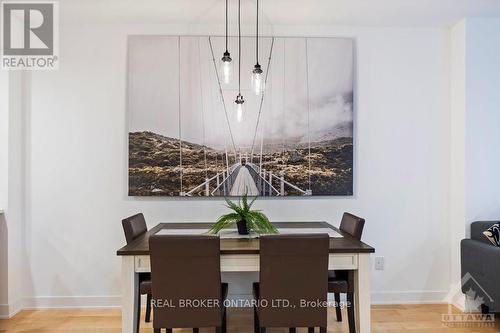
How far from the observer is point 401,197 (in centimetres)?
321

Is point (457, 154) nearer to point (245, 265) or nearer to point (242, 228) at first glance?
point (242, 228)

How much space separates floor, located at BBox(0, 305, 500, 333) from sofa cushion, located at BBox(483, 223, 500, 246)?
69cm

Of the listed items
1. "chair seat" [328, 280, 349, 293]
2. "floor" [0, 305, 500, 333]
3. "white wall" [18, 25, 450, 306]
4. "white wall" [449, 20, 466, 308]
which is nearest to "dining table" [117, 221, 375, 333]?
"chair seat" [328, 280, 349, 293]

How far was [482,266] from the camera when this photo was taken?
8.61 feet

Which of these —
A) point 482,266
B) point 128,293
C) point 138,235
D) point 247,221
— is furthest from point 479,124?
point 128,293

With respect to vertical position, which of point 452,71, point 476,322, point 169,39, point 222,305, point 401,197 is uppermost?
point 169,39

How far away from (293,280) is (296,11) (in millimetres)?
2200

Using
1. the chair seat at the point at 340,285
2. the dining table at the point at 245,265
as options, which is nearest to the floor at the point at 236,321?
the chair seat at the point at 340,285

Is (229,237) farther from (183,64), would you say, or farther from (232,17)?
(232,17)

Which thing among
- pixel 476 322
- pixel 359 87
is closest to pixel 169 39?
pixel 359 87

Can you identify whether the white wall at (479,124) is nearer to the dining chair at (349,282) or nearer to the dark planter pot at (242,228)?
the dining chair at (349,282)

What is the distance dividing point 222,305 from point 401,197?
1994 mm

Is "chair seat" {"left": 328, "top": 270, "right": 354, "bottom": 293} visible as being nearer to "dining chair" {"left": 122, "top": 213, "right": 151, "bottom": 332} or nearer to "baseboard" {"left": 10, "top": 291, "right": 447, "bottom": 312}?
"baseboard" {"left": 10, "top": 291, "right": 447, "bottom": 312}

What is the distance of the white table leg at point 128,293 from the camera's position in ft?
6.88
